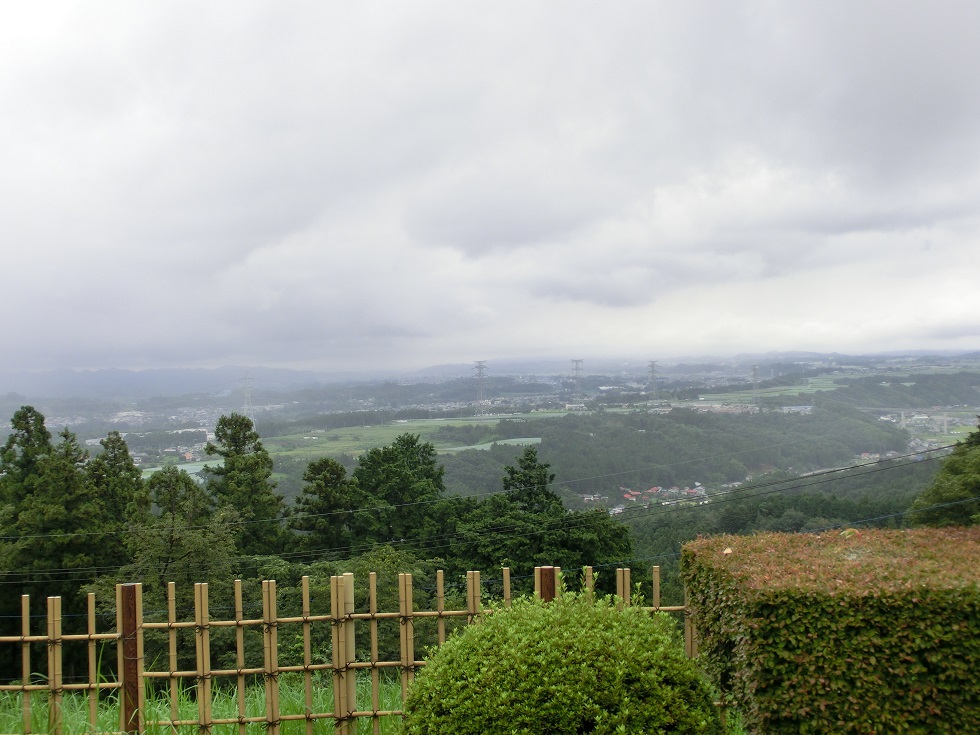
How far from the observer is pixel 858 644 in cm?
272

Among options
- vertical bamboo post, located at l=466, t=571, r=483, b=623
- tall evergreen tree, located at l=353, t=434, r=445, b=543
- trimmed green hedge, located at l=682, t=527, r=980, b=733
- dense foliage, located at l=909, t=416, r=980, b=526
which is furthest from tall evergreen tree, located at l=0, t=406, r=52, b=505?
dense foliage, located at l=909, t=416, r=980, b=526

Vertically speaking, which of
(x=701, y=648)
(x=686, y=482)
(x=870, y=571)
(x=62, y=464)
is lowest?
(x=686, y=482)

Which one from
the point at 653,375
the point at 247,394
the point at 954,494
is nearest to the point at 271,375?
the point at 247,394

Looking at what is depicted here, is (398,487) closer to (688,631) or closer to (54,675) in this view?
(54,675)

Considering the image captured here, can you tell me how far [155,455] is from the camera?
43500mm

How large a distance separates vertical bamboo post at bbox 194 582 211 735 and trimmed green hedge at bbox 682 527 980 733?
271 centimetres

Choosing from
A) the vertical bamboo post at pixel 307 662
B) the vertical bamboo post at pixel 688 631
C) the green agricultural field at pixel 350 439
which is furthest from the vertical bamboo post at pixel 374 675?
the green agricultural field at pixel 350 439

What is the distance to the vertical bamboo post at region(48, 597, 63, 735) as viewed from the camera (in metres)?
3.90

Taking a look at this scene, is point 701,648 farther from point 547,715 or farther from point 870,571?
point 547,715

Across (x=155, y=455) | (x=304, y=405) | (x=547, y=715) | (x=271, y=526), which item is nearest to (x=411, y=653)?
(x=547, y=715)

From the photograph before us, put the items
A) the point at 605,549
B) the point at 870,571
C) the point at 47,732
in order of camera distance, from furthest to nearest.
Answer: the point at 605,549
the point at 47,732
the point at 870,571

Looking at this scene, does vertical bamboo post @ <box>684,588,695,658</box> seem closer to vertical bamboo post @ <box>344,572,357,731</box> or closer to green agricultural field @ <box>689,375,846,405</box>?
vertical bamboo post @ <box>344,572,357,731</box>

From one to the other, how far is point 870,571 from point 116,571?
22.8 m

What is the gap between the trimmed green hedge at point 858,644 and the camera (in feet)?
8.71
